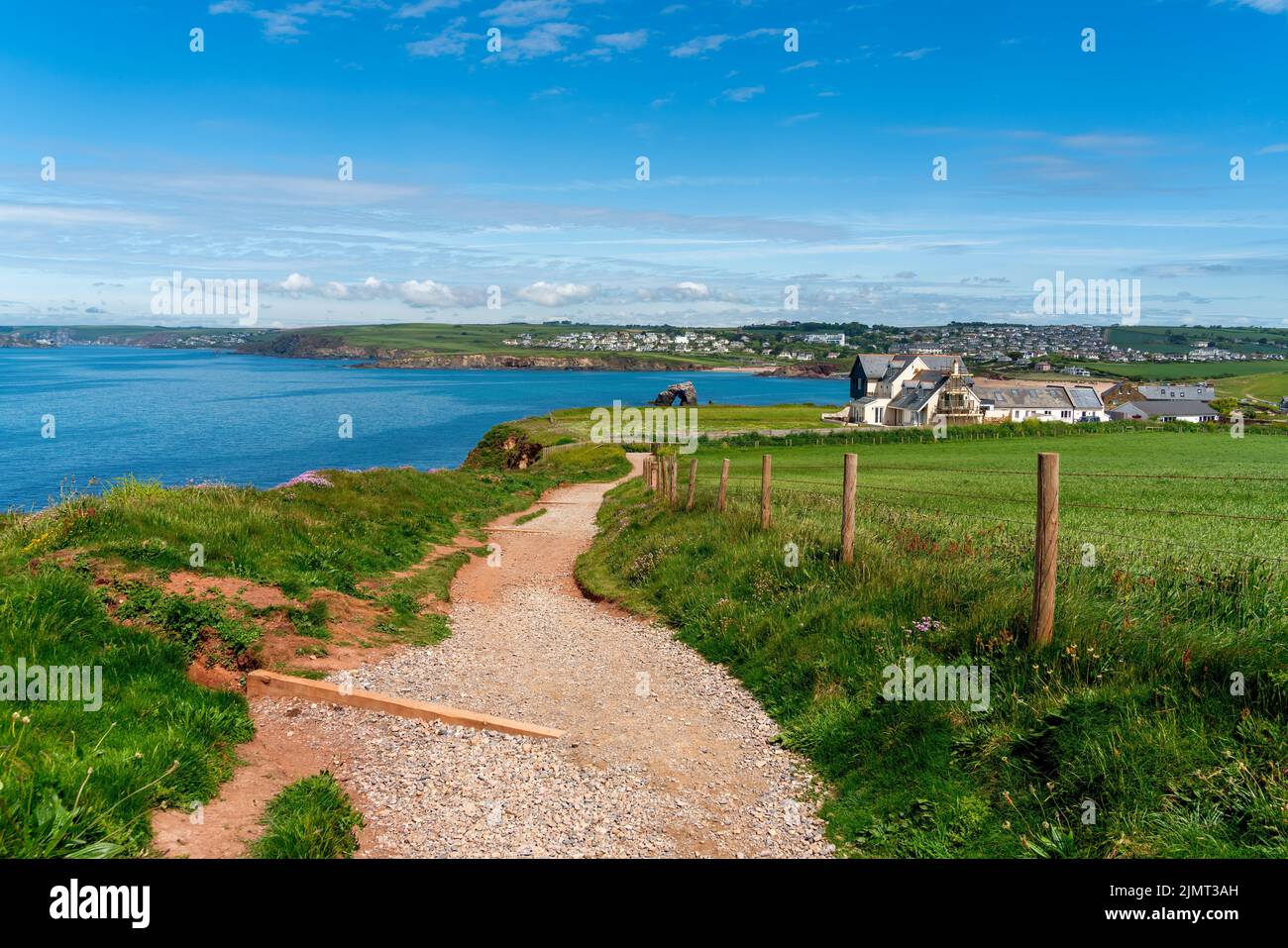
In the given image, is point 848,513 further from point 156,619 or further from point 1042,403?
point 1042,403

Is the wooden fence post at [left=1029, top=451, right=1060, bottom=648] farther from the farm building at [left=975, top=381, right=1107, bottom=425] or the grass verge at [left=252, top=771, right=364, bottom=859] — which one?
the farm building at [left=975, top=381, right=1107, bottom=425]

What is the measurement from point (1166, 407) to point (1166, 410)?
984 millimetres

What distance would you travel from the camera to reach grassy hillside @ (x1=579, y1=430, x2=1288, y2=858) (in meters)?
6.16

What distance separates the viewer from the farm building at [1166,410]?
11814cm

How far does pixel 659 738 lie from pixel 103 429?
118 meters

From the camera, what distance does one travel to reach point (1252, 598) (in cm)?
891

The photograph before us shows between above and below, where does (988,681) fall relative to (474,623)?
above

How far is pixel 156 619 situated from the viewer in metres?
10.1

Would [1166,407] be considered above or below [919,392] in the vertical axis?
below

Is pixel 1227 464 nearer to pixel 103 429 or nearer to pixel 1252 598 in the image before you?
pixel 1252 598

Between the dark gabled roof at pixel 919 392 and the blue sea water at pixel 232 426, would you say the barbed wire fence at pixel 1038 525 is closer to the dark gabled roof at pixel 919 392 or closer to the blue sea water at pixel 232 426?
the blue sea water at pixel 232 426

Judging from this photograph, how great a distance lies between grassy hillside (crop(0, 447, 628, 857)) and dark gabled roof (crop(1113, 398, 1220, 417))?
130 metres

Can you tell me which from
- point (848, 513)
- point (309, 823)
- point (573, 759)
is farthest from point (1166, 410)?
point (309, 823)
